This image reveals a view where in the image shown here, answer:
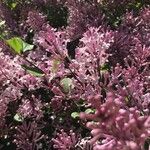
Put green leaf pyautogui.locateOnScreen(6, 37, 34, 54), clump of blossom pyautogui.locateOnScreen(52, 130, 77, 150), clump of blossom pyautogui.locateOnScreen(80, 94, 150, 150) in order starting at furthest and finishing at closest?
green leaf pyautogui.locateOnScreen(6, 37, 34, 54) → clump of blossom pyautogui.locateOnScreen(52, 130, 77, 150) → clump of blossom pyautogui.locateOnScreen(80, 94, 150, 150)

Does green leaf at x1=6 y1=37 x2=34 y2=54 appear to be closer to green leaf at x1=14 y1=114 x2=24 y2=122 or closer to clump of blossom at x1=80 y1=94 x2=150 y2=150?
green leaf at x1=14 y1=114 x2=24 y2=122

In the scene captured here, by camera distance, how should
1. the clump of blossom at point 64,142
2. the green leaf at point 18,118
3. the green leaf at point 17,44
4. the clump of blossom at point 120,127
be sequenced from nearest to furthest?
1. the clump of blossom at point 120,127
2. the clump of blossom at point 64,142
3. the green leaf at point 17,44
4. the green leaf at point 18,118

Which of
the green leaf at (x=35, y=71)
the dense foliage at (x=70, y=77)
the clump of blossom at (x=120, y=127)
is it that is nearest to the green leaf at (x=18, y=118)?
the dense foliage at (x=70, y=77)

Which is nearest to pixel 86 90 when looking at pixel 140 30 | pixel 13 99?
pixel 13 99

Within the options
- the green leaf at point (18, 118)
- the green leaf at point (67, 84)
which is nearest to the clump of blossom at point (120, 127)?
the green leaf at point (67, 84)

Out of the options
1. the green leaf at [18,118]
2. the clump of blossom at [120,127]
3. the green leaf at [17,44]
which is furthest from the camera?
the green leaf at [18,118]

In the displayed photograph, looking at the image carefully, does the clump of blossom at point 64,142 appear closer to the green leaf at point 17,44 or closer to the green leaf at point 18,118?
the green leaf at point 18,118

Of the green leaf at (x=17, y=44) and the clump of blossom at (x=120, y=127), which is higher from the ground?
the green leaf at (x=17, y=44)

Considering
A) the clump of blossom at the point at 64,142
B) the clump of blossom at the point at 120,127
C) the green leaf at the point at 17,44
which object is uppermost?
the green leaf at the point at 17,44

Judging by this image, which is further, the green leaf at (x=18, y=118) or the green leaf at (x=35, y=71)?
the green leaf at (x=18, y=118)

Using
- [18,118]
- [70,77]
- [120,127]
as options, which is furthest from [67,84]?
[120,127]

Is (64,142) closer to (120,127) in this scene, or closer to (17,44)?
(17,44)

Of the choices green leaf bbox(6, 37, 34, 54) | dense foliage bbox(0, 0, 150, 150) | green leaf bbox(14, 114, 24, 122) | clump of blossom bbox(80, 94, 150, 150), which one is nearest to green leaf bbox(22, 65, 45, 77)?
dense foliage bbox(0, 0, 150, 150)

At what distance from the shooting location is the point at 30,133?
2457mm
